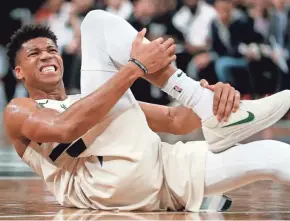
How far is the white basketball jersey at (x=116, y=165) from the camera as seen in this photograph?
3.35 meters

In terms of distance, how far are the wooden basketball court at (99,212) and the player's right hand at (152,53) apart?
605 mm

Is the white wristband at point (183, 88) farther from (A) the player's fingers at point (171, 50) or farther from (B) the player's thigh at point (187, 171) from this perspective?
(B) the player's thigh at point (187, 171)

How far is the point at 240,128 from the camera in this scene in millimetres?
3230

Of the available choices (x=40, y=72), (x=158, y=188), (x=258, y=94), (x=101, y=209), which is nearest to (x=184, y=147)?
(x=158, y=188)

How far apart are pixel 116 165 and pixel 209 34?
7.31 meters

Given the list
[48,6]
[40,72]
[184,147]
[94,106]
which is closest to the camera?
[94,106]

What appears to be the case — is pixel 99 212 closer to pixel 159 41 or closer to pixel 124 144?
pixel 124 144

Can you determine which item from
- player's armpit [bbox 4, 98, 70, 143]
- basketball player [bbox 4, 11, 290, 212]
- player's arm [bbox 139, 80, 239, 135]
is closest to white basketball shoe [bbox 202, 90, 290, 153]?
basketball player [bbox 4, 11, 290, 212]

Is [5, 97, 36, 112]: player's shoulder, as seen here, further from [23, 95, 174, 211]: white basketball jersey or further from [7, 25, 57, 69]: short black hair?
[7, 25, 57, 69]: short black hair

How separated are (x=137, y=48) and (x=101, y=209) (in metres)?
0.71

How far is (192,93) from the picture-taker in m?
3.32


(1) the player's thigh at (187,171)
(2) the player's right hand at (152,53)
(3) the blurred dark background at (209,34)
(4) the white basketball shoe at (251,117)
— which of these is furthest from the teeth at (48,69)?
(3) the blurred dark background at (209,34)

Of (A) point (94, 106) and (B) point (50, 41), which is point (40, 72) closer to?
(B) point (50, 41)

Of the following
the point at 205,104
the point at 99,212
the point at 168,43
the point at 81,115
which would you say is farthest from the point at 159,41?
the point at 99,212
